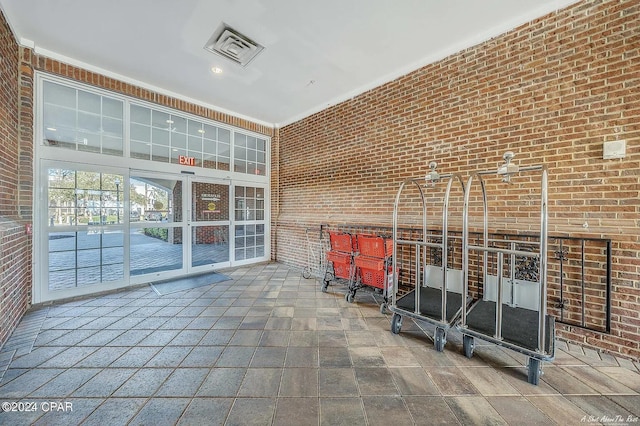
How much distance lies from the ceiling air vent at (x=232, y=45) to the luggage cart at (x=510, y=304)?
10.4ft

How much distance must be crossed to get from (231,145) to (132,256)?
2960 millimetres

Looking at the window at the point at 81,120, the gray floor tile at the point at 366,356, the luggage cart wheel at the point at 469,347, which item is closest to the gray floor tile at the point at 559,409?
the luggage cart wheel at the point at 469,347

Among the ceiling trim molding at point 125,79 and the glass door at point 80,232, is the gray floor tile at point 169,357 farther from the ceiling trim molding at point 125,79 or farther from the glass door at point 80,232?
the ceiling trim molding at point 125,79

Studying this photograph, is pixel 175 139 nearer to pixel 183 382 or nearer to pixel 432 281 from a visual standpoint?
pixel 183 382

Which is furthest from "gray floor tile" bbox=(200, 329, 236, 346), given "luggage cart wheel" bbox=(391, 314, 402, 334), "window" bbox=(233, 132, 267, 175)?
"window" bbox=(233, 132, 267, 175)

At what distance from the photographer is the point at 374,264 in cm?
345

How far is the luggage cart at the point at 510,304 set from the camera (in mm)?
1959

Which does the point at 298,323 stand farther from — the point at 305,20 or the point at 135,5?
the point at 135,5

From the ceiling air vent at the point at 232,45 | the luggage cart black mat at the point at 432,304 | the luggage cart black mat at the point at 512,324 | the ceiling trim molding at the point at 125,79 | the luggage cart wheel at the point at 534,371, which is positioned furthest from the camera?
the ceiling trim molding at the point at 125,79

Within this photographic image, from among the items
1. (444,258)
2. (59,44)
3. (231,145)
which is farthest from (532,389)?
(59,44)

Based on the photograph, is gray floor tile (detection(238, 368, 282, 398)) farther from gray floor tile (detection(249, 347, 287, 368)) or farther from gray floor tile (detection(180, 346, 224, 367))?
gray floor tile (detection(180, 346, 224, 367))

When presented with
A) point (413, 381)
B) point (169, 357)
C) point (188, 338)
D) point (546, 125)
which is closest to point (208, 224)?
point (188, 338)

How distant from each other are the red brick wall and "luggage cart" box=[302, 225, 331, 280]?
384 centimetres

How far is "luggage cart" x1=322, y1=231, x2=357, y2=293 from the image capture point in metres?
3.83
